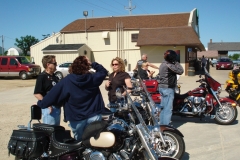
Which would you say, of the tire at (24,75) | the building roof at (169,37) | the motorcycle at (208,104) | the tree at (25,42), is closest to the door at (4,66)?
the tire at (24,75)

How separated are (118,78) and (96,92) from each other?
1.86m

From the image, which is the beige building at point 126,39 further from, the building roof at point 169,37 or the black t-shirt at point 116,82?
the black t-shirt at point 116,82

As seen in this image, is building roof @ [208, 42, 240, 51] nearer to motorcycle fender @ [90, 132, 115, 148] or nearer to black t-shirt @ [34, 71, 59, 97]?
black t-shirt @ [34, 71, 59, 97]

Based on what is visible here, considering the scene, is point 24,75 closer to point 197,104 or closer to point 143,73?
point 143,73

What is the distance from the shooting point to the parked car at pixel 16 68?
75.6ft

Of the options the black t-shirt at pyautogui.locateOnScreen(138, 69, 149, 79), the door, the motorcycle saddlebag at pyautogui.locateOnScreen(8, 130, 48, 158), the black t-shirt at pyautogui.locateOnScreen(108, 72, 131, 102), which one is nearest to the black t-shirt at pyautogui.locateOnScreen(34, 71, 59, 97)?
the motorcycle saddlebag at pyautogui.locateOnScreen(8, 130, 48, 158)

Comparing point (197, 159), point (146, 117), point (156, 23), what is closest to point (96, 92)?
point (146, 117)

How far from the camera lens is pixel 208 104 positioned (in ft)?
22.6

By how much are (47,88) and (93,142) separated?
155 centimetres

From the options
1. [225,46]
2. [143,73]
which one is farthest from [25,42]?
[143,73]

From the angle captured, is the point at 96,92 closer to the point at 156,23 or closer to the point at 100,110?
the point at 100,110

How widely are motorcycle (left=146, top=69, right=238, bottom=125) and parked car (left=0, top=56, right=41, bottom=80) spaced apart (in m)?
18.2

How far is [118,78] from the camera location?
562 centimetres

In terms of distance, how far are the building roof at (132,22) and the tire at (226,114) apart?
2216cm
